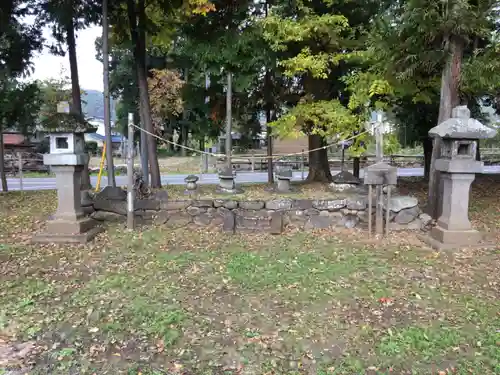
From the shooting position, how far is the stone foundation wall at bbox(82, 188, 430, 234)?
7.10 meters

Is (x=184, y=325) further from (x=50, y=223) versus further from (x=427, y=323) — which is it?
(x=50, y=223)

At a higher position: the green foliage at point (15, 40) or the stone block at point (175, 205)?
the green foliage at point (15, 40)

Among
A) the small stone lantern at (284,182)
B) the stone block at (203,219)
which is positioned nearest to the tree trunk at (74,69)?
the stone block at (203,219)

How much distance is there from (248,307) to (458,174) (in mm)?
4063

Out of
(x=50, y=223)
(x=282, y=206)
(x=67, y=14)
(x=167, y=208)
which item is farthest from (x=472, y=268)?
(x=67, y=14)

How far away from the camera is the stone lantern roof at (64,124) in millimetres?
6562

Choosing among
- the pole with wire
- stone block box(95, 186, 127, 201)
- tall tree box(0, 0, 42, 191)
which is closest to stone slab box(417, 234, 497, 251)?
the pole with wire

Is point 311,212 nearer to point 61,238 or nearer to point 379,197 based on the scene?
point 379,197

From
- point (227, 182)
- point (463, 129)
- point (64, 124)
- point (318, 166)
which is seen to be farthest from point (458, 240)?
point (64, 124)

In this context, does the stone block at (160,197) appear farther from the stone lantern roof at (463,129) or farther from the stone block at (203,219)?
the stone lantern roof at (463,129)

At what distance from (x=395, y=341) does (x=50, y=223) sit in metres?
5.60

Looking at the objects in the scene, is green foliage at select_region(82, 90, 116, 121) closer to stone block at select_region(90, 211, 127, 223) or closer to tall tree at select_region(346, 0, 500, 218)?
stone block at select_region(90, 211, 127, 223)

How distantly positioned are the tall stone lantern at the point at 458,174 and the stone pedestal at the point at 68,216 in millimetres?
5819

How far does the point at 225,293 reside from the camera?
4613 millimetres
